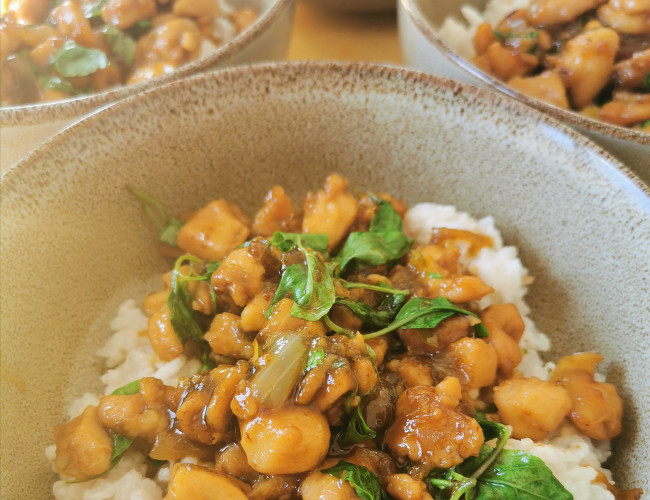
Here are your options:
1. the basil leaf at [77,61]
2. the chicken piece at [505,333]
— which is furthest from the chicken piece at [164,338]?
the basil leaf at [77,61]

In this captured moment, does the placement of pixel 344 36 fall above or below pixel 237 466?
above

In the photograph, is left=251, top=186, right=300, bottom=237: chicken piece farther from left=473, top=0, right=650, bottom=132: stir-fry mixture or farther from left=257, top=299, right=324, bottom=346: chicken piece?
left=473, top=0, right=650, bottom=132: stir-fry mixture

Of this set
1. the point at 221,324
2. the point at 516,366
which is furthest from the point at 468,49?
the point at 221,324

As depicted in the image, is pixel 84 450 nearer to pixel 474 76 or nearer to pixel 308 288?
pixel 308 288

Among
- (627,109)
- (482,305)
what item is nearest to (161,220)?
(482,305)

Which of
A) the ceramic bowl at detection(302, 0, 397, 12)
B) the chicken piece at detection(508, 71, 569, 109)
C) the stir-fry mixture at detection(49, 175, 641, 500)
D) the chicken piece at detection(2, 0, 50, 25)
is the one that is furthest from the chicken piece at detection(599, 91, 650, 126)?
the chicken piece at detection(2, 0, 50, 25)

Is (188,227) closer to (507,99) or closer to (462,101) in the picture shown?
(462,101)
